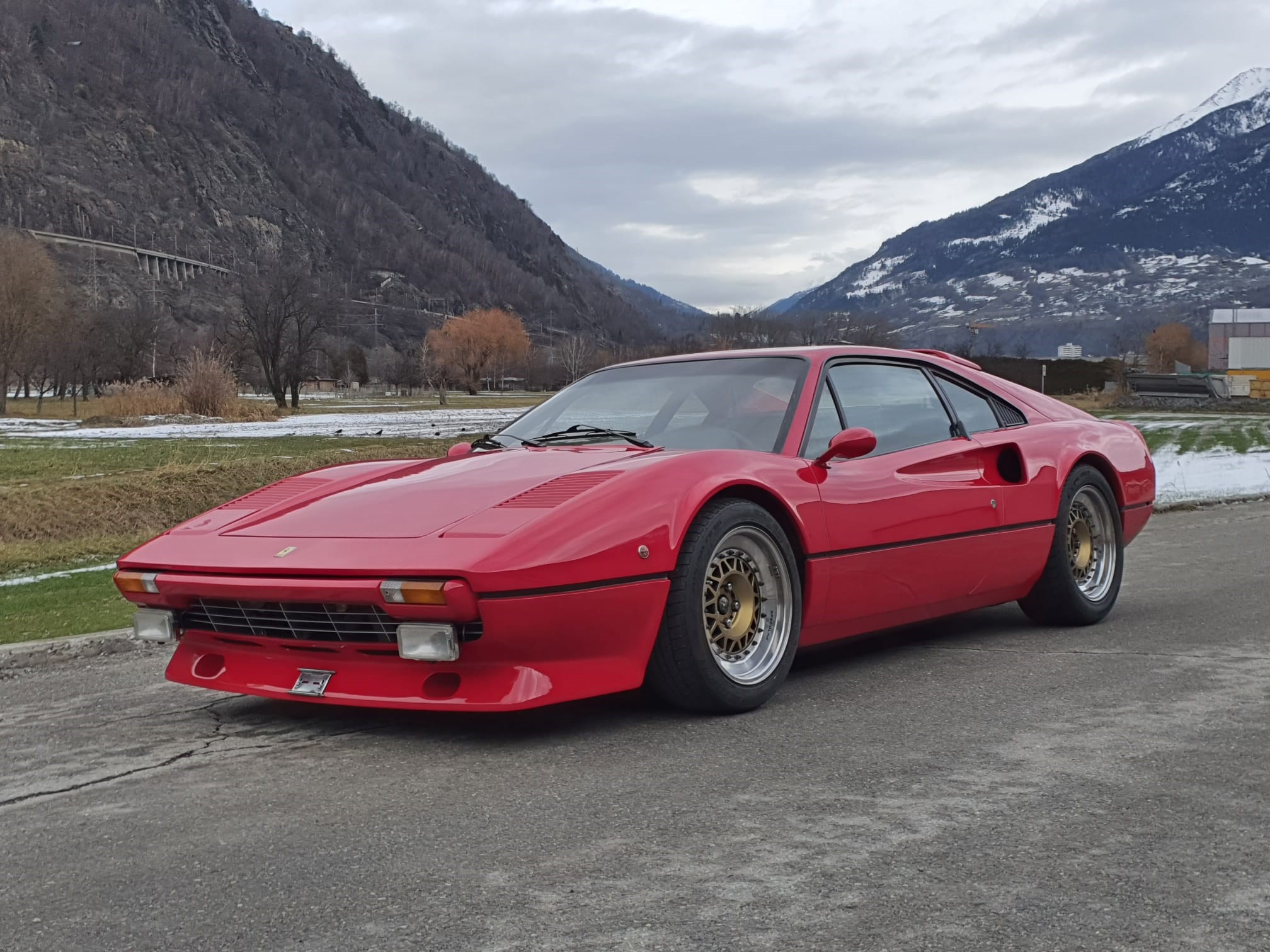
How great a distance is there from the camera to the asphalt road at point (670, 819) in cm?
237

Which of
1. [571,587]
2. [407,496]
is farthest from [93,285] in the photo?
[571,587]

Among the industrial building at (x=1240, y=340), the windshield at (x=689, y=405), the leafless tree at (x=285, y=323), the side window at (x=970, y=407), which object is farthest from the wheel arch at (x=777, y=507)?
the industrial building at (x=1240, y=340)

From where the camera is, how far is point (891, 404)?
520 cm

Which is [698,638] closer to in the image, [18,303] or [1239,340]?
[18,303]

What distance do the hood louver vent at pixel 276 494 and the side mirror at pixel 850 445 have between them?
189 cm

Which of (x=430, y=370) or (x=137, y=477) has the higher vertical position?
(x=430, y=370)

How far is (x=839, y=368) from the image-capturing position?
508cm

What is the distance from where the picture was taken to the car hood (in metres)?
3.93

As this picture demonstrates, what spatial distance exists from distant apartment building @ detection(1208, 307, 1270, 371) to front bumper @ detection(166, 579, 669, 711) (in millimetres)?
144773

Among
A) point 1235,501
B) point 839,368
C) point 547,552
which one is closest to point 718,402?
point 839,368

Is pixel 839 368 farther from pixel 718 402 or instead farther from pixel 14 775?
pixel 14 775

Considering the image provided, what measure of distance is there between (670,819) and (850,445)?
6.27 ft

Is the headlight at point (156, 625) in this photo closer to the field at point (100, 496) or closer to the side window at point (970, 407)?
the field at point (100, 496)

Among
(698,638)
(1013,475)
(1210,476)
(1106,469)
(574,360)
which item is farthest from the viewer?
(574,360)
